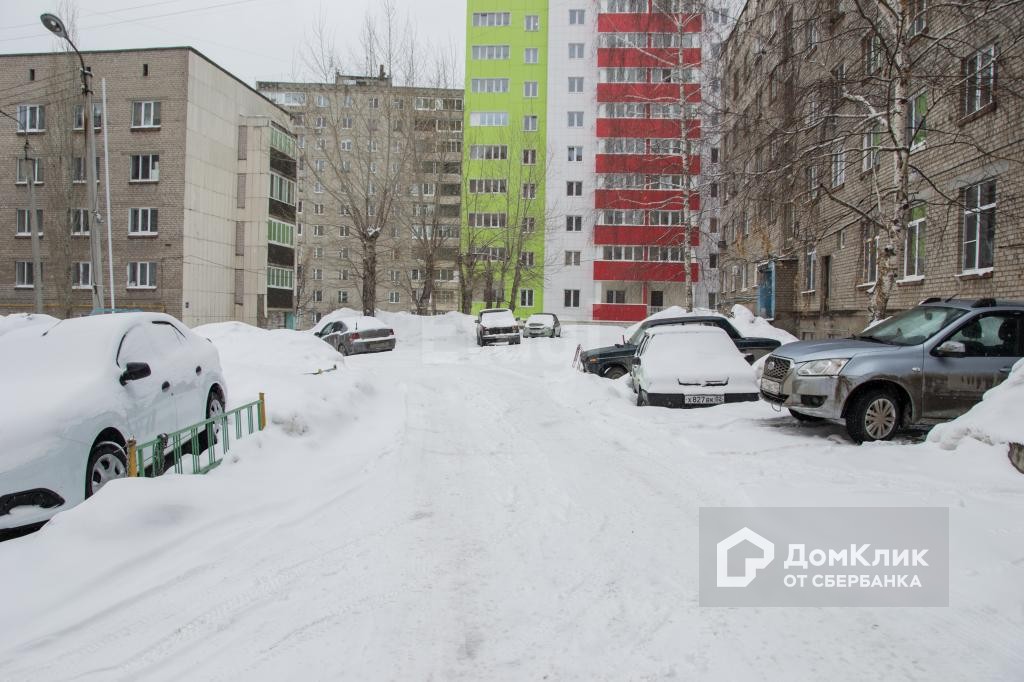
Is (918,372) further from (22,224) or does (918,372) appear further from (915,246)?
(22,224)

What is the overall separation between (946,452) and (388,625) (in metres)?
6.12

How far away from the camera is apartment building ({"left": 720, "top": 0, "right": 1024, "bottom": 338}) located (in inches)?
440

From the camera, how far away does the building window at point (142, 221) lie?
35469mm

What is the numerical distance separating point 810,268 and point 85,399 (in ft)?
83.0

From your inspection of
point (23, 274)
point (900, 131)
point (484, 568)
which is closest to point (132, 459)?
point (484, 568)

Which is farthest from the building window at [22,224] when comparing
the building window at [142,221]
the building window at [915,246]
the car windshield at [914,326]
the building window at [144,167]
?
the car windshield at [914,326]

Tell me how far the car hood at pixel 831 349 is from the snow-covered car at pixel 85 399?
7.78 metres

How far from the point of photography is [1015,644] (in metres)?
3.29

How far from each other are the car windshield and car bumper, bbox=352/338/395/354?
68.9 ft

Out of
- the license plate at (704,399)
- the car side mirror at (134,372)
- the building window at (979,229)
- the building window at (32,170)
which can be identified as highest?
the building window at (32,170)

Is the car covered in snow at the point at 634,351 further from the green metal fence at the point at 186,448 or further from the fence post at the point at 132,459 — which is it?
the fence post at the point at 132,459

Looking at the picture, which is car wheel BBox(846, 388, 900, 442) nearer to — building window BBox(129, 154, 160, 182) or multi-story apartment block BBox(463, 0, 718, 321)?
building window BBox(129, 154, 160, 182)

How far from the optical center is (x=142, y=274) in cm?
3538

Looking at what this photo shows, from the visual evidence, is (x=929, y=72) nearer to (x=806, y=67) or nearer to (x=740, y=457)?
(x=806, y=67)
